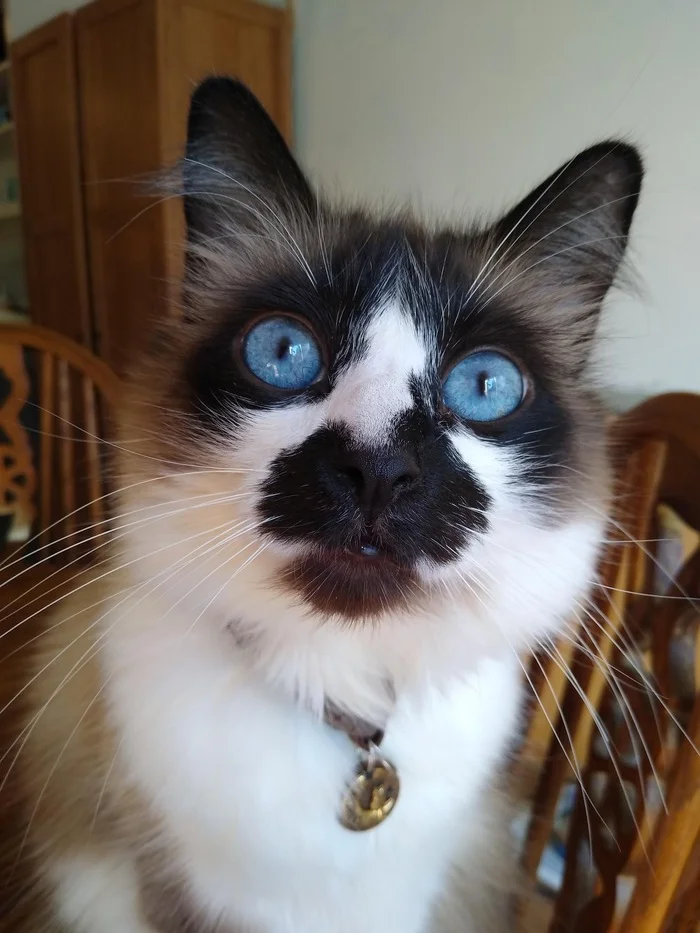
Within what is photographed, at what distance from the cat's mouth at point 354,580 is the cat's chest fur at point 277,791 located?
0.18 m

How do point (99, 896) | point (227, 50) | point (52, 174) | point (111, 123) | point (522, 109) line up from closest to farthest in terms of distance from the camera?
point (99, 896)
point (522, 109)
point (227, 50)
point (111, 123)
point (52, 174)

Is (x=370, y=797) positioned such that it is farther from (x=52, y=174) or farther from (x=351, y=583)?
(x=52, y=174)

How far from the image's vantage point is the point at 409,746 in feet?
2.32

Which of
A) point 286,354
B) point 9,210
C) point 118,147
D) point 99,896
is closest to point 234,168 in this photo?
point 286,354

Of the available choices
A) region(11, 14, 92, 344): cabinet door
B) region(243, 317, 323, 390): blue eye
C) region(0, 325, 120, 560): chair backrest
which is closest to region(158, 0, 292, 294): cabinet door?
region(11, 14, 92, 344): cabinet door

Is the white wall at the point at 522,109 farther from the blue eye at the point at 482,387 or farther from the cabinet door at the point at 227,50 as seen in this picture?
the blue eye at the point at 482,387

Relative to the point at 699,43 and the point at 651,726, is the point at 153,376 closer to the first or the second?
the point at 651,726

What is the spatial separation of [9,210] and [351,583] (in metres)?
4.28

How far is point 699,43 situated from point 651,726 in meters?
1.35

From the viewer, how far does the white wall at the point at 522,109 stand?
4.57ft

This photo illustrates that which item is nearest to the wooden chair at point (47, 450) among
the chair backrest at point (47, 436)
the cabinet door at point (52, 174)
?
the chair backrest at point (47, 436)

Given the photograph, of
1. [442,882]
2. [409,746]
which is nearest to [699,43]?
[409,746]

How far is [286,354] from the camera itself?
1.90 ft

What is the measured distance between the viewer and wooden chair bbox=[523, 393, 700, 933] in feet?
1.71
